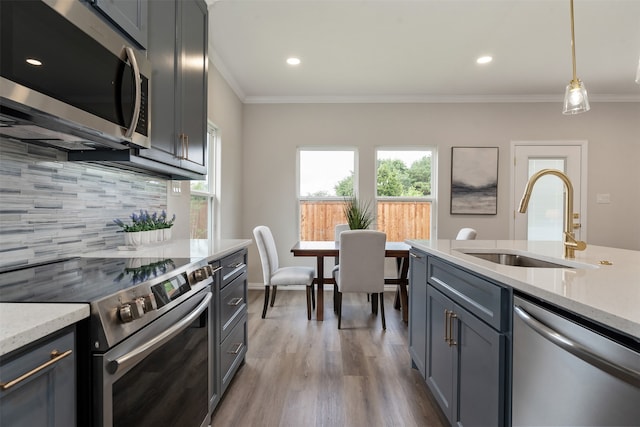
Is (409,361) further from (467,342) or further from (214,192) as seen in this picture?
(214,192)

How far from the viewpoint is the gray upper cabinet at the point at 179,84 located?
154 cm

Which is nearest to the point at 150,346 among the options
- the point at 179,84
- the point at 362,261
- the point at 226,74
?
the point at 179,84

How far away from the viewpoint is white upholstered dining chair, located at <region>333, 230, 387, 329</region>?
293 cm

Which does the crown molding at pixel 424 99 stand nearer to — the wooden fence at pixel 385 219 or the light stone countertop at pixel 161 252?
the wooden fence at pixel 385 219

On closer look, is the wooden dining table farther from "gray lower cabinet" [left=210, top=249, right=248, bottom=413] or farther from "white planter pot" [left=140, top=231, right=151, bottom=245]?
"white planter pot" [left=140, top=231, right=151, bottom=245]

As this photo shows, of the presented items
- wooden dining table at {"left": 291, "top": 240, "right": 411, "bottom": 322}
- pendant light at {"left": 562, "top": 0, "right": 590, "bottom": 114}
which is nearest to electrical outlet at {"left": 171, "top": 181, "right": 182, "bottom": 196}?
wooden dining table at {"left": 291, "top": 240, "right": 411, "bottom": 322}

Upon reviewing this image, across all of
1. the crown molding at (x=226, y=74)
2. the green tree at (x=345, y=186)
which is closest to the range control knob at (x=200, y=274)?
the crown molding at (x=226, y=74)

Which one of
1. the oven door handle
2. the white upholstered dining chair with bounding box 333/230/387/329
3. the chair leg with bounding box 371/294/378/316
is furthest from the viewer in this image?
the chair leg with bounding box 371/294/378/316

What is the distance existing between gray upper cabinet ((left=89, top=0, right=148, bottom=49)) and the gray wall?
3113mm

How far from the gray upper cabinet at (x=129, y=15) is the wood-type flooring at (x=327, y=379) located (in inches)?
75.4

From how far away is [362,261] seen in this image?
2.97m

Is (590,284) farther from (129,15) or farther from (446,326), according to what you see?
(129,15)

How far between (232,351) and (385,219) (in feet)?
10.3

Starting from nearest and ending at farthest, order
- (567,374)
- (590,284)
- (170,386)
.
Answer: (567,374) < (590,284) < (170,386)
